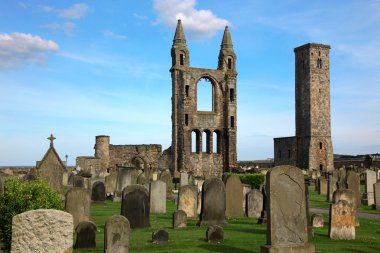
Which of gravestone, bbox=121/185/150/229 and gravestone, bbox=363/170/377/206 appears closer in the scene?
gravestone, bbox=121/185/150/229

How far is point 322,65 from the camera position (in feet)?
172

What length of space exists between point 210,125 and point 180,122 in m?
3.03

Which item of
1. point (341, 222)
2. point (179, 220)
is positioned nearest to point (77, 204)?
Answer: point (179, 220)

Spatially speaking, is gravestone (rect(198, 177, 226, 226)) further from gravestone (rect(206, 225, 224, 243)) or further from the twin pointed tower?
the twin pointed tower

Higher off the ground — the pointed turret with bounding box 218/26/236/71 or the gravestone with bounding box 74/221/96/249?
the pointed turret with bounding box 218/26/236/71

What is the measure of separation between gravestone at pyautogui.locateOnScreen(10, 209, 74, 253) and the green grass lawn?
134 inches

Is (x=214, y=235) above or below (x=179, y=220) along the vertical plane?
below

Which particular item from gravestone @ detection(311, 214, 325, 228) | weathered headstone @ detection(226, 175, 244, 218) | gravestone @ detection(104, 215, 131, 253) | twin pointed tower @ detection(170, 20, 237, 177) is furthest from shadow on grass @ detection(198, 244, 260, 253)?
twin pointed tower @ detection(170, 20, 237, 177)

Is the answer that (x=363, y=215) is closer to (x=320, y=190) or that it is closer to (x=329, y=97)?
(x=320, y=190)

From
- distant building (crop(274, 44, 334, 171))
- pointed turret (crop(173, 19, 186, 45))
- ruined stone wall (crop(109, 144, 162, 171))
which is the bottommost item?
ruined stone wall (crop(109, 144, 162, 171))

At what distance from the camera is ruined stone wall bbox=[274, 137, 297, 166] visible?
177 ft

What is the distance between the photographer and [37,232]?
6188 mm

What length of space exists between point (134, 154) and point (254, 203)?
30.8 m

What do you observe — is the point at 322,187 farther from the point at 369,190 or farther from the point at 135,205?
the point at 135,205
